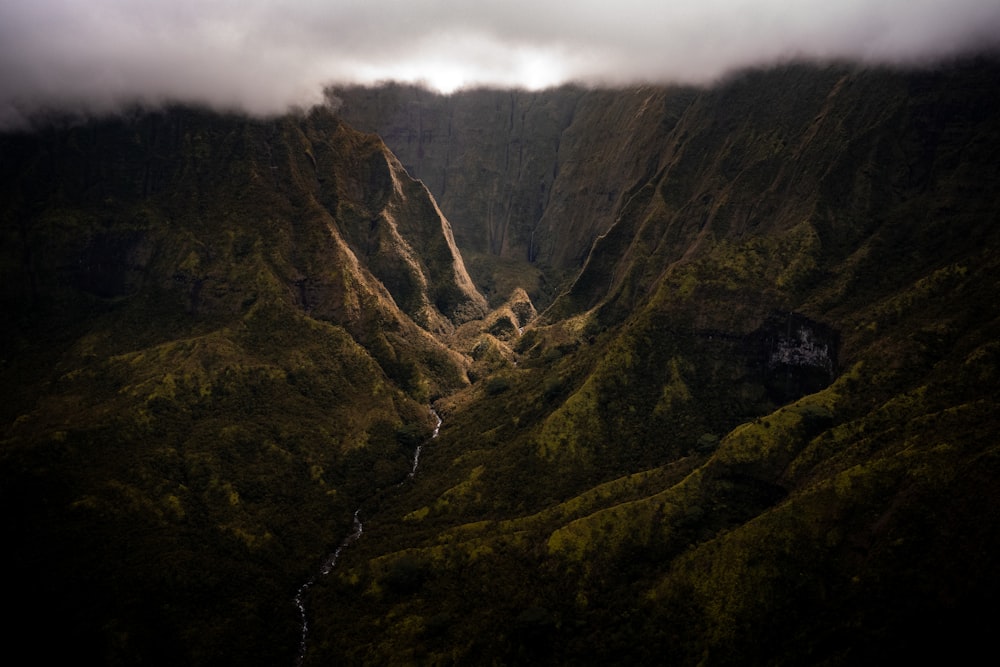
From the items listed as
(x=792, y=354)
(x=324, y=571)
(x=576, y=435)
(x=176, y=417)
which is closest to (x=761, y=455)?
(x=792, y=354)

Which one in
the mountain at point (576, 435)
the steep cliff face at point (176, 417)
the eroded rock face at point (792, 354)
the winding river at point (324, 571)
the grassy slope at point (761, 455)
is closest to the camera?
the grassy slope at point (761, 455)

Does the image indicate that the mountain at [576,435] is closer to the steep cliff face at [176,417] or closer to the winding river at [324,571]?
the steep cliff face at [176,417]

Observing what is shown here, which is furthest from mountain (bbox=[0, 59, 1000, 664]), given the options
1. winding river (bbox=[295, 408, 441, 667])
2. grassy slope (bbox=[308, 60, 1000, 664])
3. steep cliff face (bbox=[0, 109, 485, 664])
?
winding river (bbox=[295, 408, 441, 667])

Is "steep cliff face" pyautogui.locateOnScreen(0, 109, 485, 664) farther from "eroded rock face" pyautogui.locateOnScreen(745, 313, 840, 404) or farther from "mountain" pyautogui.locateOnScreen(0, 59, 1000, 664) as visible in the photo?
"eroded rock face" pyautogui.locateOnScreen(745, 313, 840, 404)

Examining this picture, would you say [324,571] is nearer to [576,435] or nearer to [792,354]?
[576,435]

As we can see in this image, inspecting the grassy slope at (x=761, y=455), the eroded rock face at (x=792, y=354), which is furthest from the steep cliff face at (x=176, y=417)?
the eroded rock face at (x=792, y=354)

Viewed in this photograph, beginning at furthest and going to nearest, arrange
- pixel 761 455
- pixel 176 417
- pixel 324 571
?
pixel 176 417 → pixel 324 571 → pixel 761 455

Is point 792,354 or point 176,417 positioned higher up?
point 792,354

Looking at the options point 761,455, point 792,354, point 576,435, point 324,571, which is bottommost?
point 324,571

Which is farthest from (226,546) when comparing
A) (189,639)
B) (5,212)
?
(5,212)
